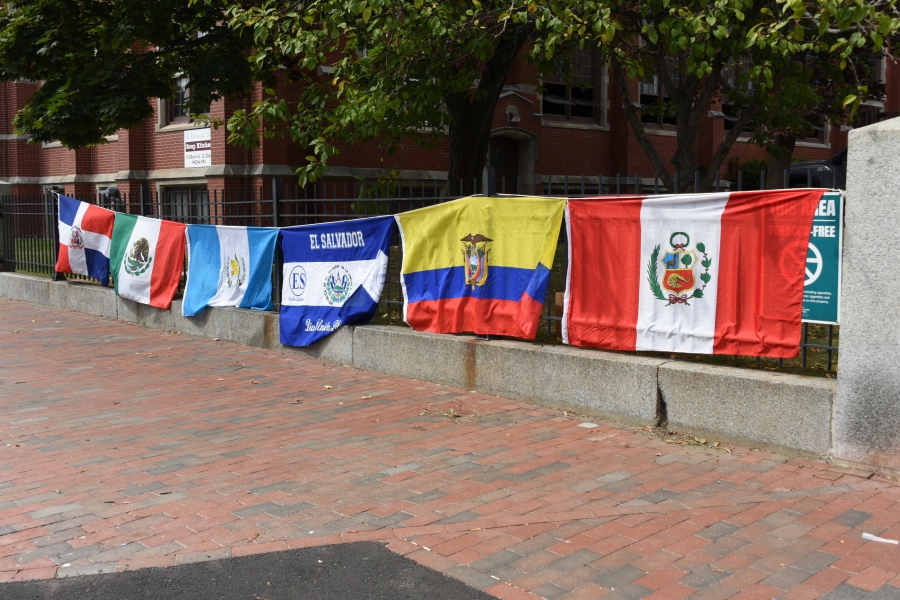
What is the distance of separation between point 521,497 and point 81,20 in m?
11.8

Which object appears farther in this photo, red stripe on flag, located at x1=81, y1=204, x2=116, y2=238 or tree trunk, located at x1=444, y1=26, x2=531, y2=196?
tree trunk, located at x1=444, y1=26, x2=531, y2=196

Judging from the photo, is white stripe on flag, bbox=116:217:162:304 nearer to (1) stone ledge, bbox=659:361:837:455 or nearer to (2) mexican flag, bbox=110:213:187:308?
(2) mexican flag, bbox=110:213:187:308

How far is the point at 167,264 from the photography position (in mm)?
11594

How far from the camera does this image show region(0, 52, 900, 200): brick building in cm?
2072

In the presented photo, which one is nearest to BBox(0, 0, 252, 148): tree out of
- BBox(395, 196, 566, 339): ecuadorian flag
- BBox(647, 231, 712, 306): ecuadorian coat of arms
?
BBox(395, 196, 566, 339): ecuadorian flag

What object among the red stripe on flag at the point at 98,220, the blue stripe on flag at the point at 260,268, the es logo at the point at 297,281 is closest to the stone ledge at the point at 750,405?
the es logo at the point at 297,281

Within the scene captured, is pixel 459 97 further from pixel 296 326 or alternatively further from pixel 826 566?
pixel 826 566

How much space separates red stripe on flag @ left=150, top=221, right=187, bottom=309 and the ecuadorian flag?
4222 millimetres

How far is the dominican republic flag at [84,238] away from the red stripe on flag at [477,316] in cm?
642

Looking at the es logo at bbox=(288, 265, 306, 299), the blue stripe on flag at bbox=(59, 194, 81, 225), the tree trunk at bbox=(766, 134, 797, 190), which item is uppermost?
the tree trunk at bbox=(766, 134, 797, 190)

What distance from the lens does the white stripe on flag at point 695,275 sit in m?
6.36

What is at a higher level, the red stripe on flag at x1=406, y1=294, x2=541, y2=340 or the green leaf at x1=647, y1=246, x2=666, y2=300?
the green leaf at x1=647, y1=246, x2=666, y2=300

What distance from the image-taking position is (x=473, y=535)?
4559mm

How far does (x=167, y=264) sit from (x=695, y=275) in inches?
295
